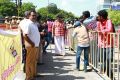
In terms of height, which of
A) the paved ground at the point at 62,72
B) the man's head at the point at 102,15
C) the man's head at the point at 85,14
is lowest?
the paved ground at the point at 62,72

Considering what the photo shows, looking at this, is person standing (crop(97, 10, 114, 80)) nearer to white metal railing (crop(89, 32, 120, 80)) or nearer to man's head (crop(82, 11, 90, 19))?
white metal railing (crop(89, 32, 120, 80))

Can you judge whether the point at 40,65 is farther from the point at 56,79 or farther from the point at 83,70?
the point at 56,79

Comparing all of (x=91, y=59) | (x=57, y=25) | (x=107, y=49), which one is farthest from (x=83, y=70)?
(x=57, y=25)

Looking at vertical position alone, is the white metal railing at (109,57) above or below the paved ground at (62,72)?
above

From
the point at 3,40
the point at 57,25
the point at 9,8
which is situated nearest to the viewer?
the point at 3,40

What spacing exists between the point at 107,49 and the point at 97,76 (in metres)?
1.30

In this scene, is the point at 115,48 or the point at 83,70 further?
the point at 83,70

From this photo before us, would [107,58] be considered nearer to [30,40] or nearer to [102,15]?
[102,15]

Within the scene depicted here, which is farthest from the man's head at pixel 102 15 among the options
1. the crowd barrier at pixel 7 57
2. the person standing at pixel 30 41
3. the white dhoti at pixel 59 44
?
the white dhoti at pixel 59 44

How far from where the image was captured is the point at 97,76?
462 inches

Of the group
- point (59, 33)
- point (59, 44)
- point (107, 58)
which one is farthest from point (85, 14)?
point (59, 44)

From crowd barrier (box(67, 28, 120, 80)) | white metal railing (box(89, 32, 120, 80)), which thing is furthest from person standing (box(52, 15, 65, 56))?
white metal railing (box(89, 32, 120, 80))

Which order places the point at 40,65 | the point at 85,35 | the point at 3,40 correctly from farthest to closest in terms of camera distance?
1. the point at 40,65
2. the point at 85,35
3. the point at 3,40

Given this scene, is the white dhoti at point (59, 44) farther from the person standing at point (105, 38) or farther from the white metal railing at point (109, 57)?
the person standing at point (105, 38)
